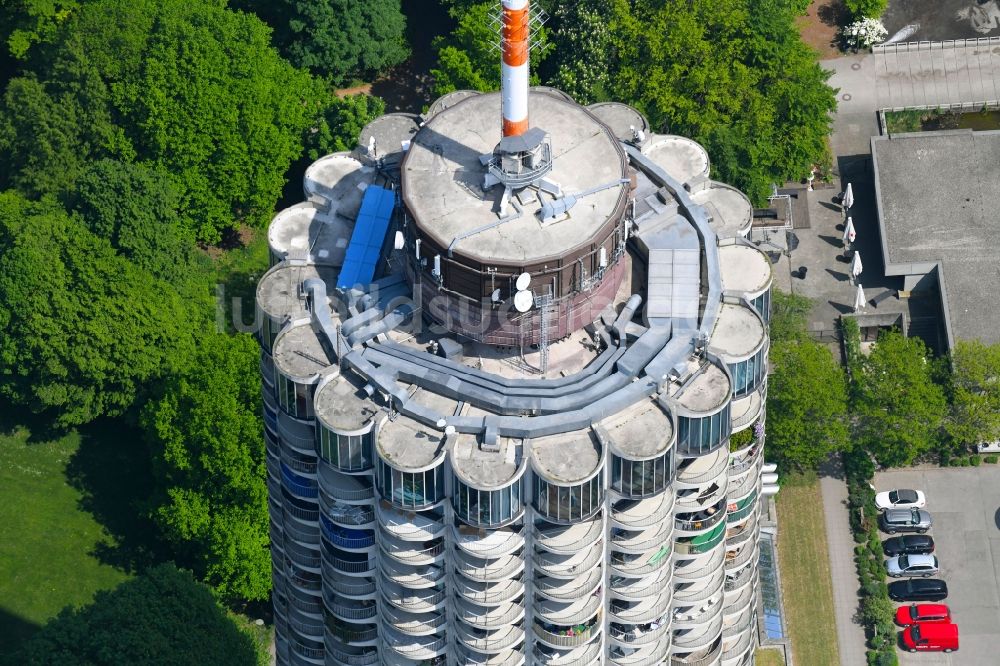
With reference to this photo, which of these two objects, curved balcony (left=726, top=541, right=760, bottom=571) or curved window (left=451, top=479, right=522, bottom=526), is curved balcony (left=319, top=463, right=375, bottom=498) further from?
curved balcony (left=726, top=541, right=760, bottom=571)

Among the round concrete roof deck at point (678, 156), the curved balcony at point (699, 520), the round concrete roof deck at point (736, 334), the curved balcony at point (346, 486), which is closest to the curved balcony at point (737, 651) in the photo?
the curved balcony at point (699, 520)

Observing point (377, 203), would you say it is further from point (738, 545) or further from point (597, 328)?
point (738, 545)

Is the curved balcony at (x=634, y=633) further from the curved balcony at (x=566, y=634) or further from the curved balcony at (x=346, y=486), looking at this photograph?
the curved balcony at (x=346, y=486)

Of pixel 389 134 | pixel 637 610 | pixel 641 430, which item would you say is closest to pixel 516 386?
pixel 641 430

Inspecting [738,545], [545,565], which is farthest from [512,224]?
[738,545]

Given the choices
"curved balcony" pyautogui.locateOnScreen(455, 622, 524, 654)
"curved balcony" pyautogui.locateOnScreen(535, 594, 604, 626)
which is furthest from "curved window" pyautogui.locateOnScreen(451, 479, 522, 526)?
"curved balcony" pyautogui.locateOnScreen(455, 622, 524, 654)

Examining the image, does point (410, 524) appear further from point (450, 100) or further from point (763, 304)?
point (450, 100)
